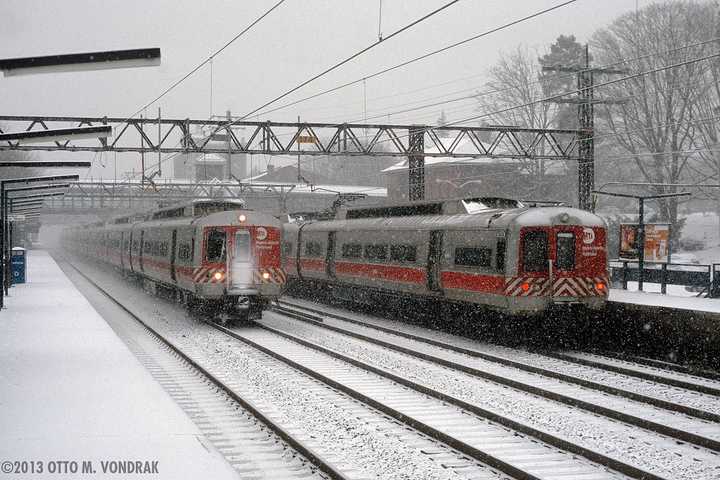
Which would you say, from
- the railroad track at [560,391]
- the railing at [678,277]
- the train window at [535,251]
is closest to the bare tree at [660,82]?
the railing at [678,277]

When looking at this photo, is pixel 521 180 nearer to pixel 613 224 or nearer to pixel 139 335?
pixel 613 224

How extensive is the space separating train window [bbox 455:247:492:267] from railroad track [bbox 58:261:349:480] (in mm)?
6586

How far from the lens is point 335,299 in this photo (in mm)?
29234

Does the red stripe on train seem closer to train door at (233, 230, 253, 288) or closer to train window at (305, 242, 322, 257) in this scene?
train door at (233, 230, 253, 288)

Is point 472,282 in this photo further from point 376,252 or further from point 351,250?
point 351,250

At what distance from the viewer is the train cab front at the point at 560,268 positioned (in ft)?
55.3

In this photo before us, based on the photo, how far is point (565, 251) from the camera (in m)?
17.3

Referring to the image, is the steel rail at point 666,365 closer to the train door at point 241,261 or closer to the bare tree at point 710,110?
the train door at point 241,261

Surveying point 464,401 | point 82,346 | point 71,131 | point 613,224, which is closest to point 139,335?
point 82,346

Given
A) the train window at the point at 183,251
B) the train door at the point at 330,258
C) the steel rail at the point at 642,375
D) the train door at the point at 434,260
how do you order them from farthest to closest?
the train door at the point at 330,258
the train window at the point at 183,251
the train door at the point at 434,260
the steel rail at the point at 642,375

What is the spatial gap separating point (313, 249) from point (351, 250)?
3905 millimetres

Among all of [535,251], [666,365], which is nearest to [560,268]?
[535,251]

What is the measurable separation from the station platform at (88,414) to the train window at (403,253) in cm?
781

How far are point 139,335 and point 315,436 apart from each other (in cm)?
1118
